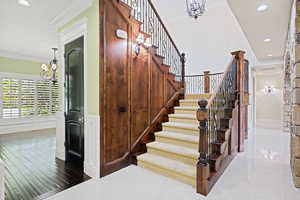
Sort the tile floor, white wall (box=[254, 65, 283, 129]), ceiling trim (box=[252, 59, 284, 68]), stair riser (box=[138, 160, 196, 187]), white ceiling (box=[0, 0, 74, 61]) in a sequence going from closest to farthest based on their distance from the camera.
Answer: the tile floor
stair riser (box=[138, 160, 196, 187])
white ceiling (box=[0, 0, 74, 61])
ceiling trim (box=[252, 59, 284, 68])
white wall (box=[254, 65, 283, 129])

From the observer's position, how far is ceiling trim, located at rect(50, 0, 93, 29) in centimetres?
284

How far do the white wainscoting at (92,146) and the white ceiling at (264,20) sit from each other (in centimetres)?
330

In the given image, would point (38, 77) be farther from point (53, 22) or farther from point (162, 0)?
point (162, 0)

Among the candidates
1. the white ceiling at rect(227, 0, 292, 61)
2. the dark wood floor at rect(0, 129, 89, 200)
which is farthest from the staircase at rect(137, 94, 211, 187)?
the white ceiling at rect(227, 0, 292, 61)

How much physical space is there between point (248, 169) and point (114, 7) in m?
3.74

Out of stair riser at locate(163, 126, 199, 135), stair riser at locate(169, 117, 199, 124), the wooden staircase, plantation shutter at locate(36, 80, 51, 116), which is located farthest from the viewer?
plantation shutter at locate(36, 80, 51, 116)

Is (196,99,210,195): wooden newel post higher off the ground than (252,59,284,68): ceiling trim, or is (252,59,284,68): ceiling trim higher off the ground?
(252,59,284,68): ceiling trim

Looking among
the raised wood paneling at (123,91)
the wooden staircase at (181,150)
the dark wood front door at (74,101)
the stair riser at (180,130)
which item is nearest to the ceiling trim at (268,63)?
the wooden staircase at (181,150)

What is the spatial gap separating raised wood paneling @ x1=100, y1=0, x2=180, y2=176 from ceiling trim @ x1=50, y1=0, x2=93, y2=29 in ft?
1.33

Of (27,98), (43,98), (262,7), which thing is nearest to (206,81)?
(262,7)

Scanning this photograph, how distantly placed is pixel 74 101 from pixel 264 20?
456cm

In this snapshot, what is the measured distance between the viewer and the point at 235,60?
3717mm

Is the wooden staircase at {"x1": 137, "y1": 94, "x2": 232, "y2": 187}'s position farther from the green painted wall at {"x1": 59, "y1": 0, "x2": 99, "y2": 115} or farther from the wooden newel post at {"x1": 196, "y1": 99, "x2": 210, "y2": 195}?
the green painted wall at {"x1": 59, "y1": 0, "x2": 99, "y2": 115}

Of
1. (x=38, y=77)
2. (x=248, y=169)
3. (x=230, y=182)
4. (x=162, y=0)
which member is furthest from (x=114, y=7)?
(x=38, y=77)
